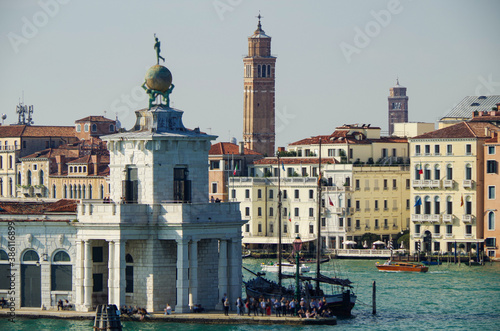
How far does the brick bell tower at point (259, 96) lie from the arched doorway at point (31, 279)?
3460 inches

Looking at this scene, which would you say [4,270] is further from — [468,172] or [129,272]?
[468,172]

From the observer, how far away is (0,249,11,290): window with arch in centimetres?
6166

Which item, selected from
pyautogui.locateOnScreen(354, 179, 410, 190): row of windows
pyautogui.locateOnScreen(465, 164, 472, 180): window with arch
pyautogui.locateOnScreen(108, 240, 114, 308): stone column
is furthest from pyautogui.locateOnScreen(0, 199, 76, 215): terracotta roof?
pyautogui.locateOnScreen(354, 179, 410, 190): row of windows

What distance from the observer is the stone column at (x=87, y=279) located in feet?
197

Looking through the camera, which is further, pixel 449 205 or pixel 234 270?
pixel 449 205

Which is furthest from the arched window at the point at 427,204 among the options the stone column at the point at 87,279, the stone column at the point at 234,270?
the stone column at the point at 87,279

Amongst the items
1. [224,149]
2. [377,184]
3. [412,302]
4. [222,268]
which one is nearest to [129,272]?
[222,268]

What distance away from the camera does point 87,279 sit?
2361 inches

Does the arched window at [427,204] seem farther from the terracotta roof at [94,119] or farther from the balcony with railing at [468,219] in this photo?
the terracotta roof at [94,119]

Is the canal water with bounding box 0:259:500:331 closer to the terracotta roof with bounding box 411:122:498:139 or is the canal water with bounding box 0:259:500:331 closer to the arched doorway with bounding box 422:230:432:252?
the arched doorway with bounding box 422:230:432:252

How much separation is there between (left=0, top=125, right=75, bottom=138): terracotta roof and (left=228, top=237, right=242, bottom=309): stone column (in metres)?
79.5

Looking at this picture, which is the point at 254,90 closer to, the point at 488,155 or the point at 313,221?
the point at 313,221

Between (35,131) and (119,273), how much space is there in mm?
81767

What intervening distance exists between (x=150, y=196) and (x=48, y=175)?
72.4 m
